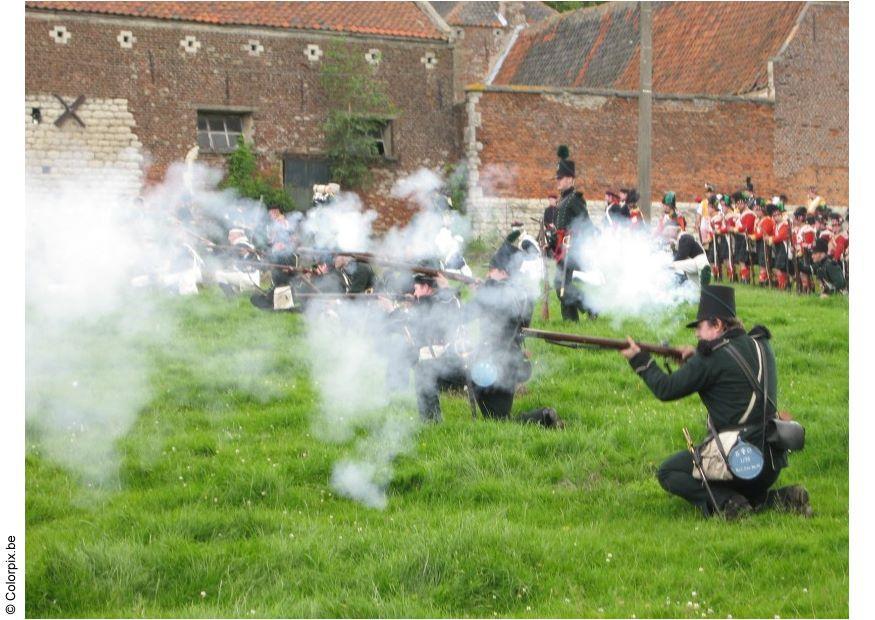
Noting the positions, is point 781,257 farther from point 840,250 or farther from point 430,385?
point 430,385

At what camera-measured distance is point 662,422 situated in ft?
37.8

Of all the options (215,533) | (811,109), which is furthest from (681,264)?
(811,109)

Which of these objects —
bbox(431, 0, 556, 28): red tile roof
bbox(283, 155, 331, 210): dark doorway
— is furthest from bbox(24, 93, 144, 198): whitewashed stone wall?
bbox(431, 0, 556, 28): red tile roof

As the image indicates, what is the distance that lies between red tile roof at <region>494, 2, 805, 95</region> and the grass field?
25.1 m

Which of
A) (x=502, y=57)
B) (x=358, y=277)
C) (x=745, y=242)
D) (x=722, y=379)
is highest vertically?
(x=502, y=57)

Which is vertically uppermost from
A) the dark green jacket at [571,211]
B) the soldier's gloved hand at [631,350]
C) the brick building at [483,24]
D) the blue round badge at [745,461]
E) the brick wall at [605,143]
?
the brick building at [483,24]

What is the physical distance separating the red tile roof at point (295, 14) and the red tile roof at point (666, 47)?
7.04m

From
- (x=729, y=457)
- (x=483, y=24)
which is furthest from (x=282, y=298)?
(x=483, y=24)

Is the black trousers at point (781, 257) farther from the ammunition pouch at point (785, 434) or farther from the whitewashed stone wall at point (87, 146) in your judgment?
the whitewashed stone wall at point (87, 146)

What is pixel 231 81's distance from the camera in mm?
31734

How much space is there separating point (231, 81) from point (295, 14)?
2550 millimetres

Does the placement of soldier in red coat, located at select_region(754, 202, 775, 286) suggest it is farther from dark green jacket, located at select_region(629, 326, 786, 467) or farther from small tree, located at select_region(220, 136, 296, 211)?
dark green jacket, located at select_region(629, 326, 786, 467)

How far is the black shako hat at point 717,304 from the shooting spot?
892 centimetres

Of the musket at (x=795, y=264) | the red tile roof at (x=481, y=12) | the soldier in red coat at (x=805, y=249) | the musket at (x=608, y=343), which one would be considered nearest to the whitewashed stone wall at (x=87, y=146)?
the musket at (x=795, y=264)
